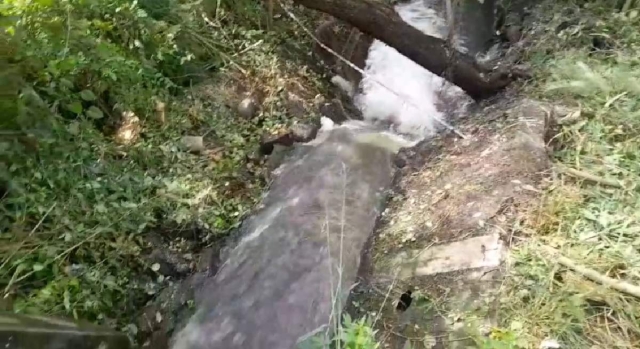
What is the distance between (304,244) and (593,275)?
6.13 feet

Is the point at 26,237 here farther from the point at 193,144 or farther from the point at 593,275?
the point at 593,275

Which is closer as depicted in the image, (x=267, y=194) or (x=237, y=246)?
(x=237, y=246)

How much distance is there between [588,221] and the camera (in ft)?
10.3

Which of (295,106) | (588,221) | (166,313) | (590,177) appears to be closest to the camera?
(588,221)

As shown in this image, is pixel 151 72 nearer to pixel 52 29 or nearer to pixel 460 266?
pixel 52 29

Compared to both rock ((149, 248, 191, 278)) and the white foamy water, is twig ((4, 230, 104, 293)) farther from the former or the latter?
the white foamy water

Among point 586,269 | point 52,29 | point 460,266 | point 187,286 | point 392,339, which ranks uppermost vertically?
point 52,29

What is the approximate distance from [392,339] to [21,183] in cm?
231

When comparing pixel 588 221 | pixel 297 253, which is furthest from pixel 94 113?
pixel 588 221

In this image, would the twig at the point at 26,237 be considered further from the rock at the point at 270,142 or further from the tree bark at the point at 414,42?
the tree bark at the point at 414,42

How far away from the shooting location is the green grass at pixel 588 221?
8.86 ft

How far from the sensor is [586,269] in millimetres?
2836

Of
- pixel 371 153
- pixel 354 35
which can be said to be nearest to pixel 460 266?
pixel 371 153

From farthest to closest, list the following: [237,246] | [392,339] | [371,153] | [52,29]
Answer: [371,153] → [237,246] → [52,29] → [392,339]
